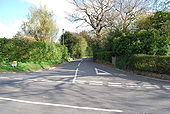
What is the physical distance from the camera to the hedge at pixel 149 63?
27.6 feet

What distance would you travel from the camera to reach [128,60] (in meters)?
12.1

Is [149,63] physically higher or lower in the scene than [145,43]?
lower

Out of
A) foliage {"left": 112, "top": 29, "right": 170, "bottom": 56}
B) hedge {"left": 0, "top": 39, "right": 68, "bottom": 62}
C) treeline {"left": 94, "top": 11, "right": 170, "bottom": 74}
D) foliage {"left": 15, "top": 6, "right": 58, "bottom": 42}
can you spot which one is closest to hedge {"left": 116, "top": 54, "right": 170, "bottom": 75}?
treeline {"left": 94, "top": 11, "right": 170, "bottom": 74}

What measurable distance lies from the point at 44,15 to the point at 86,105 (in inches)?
1200

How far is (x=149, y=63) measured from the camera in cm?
948

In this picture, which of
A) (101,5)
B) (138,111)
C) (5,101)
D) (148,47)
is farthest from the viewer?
(101,5)

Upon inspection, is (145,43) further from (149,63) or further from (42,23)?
(42,23)

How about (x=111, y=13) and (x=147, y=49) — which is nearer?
(x=147, y=49)

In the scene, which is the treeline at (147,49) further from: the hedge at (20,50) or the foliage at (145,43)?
the hedge at (20,50)

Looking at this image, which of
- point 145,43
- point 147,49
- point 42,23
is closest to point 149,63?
point 147,49

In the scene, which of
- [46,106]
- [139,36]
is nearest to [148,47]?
[139,36]

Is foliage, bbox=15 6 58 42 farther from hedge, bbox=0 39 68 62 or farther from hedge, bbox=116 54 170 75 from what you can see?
hedge, bbox=116 54 170 75

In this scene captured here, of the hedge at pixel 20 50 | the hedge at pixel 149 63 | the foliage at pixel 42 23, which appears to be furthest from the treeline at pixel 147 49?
the foliage at pixel 42 23

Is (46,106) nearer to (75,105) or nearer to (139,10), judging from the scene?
(75,105)
